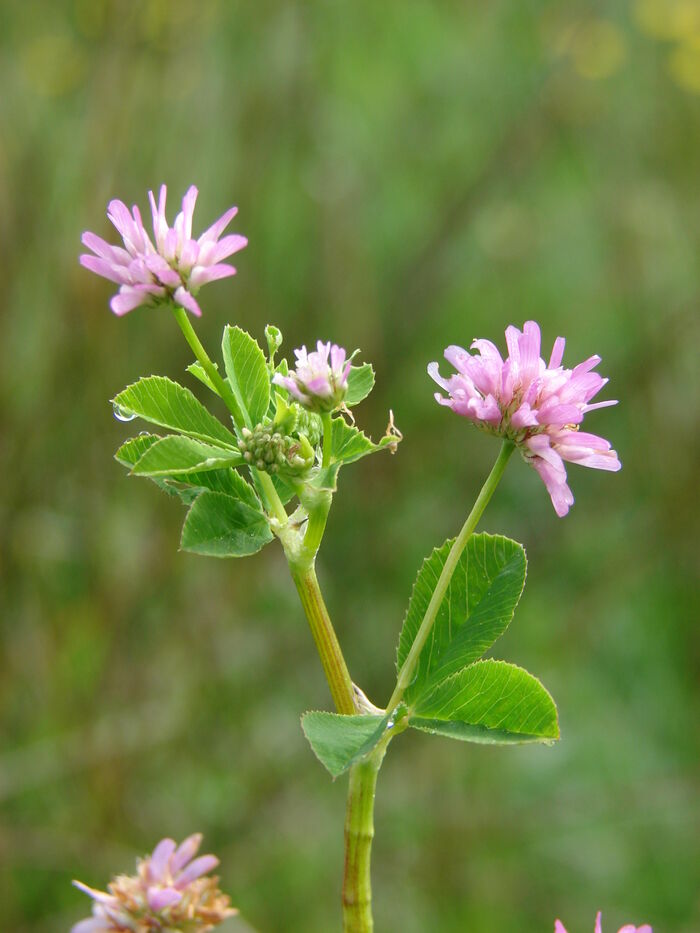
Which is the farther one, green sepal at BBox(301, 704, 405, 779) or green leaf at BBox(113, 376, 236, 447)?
green leaf at BBox(113, 376, 236, 447)

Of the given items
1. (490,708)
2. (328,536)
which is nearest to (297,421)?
(490,708)

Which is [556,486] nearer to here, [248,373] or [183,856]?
[248,373]

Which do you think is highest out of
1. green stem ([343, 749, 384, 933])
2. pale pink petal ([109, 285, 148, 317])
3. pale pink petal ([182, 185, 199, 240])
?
pale pink petal ([182, 185, 199, 240])

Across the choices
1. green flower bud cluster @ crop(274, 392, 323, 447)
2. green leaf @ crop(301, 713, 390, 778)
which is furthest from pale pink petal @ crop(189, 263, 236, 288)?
green leaf @ crop(301, 713, 390, 778)

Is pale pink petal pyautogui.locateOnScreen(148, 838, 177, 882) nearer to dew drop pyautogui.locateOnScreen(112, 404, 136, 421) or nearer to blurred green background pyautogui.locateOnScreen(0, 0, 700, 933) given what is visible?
dew drop pyautogui.locateOnScreen(112, 404, 136, 421)

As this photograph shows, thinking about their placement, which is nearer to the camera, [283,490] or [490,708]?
[490,708]

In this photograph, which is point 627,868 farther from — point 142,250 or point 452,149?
point 142,250
